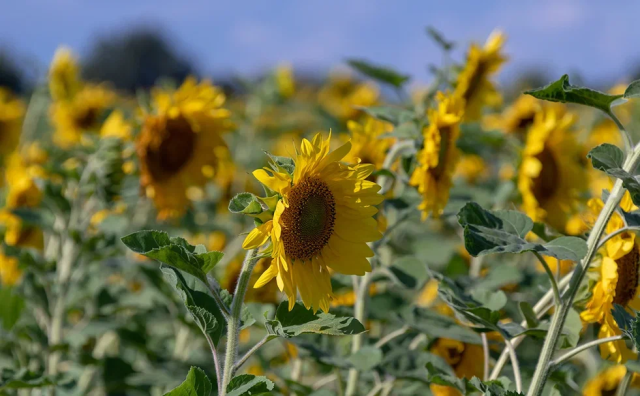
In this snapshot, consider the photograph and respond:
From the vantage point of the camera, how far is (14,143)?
15.3 feet

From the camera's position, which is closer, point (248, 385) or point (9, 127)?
point (248, 385)

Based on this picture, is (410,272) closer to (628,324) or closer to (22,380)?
(628,324)

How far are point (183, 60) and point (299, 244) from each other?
36.9m

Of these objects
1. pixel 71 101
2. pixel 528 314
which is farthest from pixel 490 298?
pixel 71 101

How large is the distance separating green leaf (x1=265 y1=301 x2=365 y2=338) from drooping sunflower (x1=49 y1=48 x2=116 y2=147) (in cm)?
322

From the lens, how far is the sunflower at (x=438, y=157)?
1722 mm

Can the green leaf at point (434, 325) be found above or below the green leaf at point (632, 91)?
below

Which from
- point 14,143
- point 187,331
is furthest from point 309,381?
point 14,143

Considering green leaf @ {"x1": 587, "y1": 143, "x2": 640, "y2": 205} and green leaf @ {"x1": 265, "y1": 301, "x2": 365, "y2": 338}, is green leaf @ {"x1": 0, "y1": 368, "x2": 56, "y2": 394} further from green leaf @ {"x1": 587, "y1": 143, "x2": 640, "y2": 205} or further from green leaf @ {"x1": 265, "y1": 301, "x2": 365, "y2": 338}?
green leaf @ {"x1": 587, "y1": 143, "x2": 640, "y2": 205}

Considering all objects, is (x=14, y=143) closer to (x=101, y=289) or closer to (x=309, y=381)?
(x=101, y=289)

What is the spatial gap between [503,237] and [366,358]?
45 centimetres

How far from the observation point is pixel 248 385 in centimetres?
107

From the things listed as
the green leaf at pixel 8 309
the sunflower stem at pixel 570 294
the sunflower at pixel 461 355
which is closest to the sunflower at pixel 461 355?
the sunflower at pixel 461 355

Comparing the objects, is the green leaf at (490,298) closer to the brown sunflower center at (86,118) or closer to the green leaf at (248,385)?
the green leaf at (248,385)
